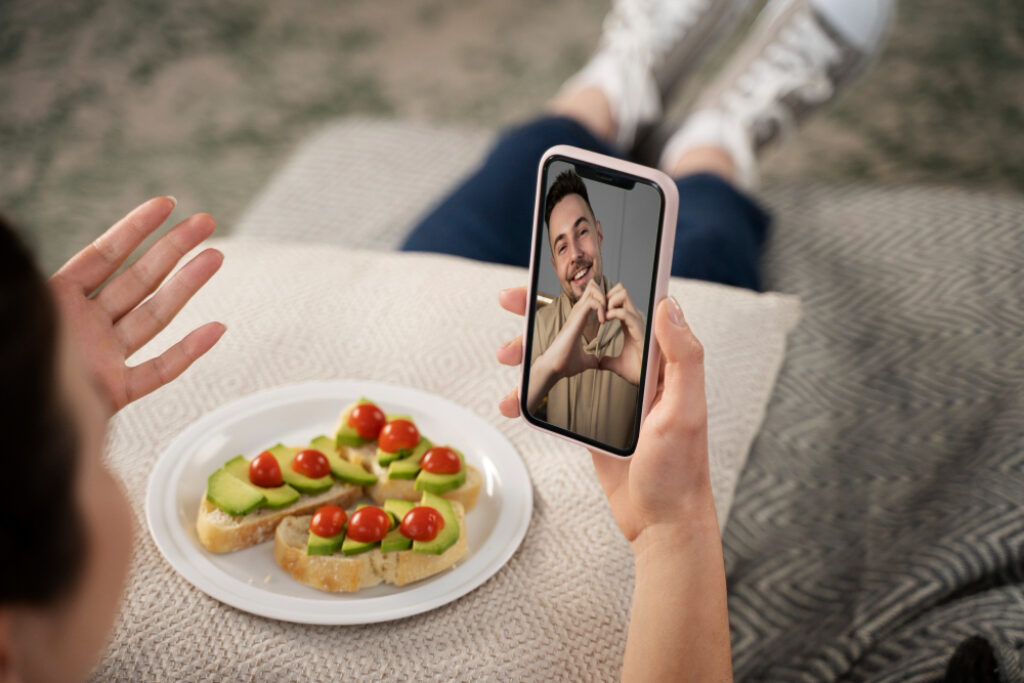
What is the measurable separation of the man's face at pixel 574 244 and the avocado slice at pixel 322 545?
0.90ft

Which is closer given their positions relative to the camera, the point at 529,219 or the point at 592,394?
the point at 592,394

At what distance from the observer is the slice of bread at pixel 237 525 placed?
74cm

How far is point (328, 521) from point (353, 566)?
4 cm

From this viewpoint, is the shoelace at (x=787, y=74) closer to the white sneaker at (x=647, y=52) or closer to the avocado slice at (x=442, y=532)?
the white sneaker at (x=647, y=52)

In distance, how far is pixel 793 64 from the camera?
1.75 metres

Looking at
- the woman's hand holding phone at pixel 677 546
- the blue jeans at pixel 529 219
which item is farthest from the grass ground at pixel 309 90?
the woman's hand holding phone at pixel 677 546

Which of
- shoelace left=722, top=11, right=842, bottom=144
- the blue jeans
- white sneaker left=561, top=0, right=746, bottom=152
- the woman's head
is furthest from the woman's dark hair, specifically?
shoelace left=722, top=11, right=842, bottom=144

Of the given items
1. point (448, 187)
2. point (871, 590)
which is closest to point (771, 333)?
point (871, 590)

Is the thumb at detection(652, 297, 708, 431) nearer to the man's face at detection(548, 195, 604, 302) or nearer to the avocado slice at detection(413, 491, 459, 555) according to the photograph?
the man's face at detection(548, 195, 604, 302)

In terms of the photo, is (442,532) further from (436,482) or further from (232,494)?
(232,494)

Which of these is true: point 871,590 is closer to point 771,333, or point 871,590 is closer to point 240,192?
point 771,333

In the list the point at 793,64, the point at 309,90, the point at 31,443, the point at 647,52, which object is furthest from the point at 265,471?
the point at 309,90

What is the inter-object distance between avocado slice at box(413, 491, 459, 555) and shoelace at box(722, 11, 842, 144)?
120cm

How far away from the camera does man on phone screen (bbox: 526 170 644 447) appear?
2.23 ft
